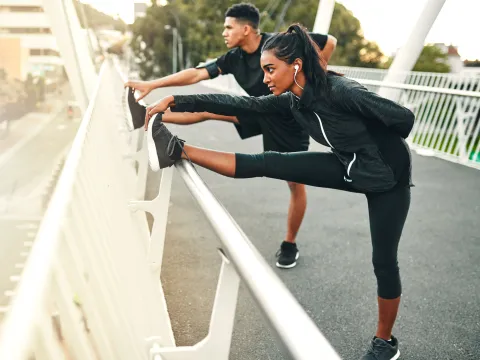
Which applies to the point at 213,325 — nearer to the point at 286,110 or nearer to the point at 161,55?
the point at 286,110

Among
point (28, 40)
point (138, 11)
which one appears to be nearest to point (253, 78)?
point (28, 40)

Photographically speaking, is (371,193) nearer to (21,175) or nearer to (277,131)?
(277,131)

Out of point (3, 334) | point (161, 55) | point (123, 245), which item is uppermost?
point (3, 334)

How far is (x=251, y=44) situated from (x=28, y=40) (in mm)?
6090

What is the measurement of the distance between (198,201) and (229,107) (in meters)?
1.19

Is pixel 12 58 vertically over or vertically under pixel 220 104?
under

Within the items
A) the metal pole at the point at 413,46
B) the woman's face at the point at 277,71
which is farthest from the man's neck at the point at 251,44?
the metal pole at the point at 413,46

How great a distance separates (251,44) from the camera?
12.1 ft

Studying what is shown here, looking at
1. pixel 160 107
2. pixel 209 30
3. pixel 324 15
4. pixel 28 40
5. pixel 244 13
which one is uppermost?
pixel 244 13

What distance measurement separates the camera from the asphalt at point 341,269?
296 centimetres

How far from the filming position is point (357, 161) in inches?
95.6

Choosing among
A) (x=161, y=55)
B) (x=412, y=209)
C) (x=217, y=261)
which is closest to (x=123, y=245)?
(x=217, y=261)

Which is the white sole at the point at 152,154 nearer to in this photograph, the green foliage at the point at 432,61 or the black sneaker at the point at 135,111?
the black sneaker at the point at 135,111

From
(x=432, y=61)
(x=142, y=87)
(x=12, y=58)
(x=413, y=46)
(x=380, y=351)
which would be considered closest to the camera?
(x=380, y=351)
